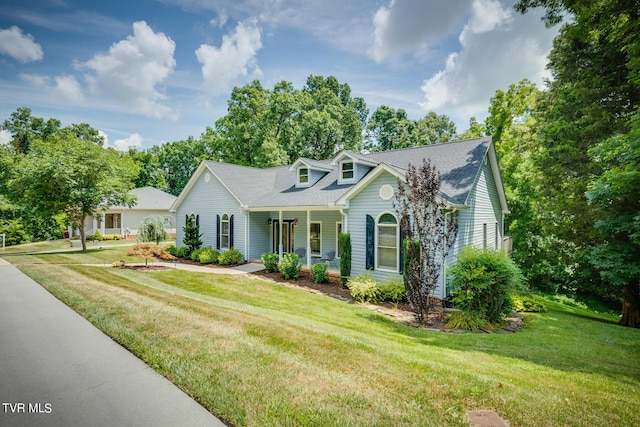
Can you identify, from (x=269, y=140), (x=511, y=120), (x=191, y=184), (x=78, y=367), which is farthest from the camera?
(x=269, y=140)

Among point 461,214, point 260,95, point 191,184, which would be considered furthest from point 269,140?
point 461,214

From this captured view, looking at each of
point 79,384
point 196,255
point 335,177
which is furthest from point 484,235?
point 196,255

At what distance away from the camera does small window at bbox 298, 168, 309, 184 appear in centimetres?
1726

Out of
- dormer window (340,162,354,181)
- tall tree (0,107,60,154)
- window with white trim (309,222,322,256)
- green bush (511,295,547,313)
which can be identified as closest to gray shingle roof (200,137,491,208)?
dormer window (340,162,354,181)

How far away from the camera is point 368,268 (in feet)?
38.9

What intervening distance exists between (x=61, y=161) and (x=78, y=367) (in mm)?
22159

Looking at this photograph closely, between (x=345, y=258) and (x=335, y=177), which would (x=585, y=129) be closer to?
(x=335, y=177)

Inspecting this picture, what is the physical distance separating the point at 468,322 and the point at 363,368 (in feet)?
18.3

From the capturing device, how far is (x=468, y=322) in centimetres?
843

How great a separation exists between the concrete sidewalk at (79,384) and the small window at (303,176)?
12.8 meters

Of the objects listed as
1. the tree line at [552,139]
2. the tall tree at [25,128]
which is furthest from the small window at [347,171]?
the tall tree at [25,128]

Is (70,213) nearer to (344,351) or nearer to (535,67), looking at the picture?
(344,351)

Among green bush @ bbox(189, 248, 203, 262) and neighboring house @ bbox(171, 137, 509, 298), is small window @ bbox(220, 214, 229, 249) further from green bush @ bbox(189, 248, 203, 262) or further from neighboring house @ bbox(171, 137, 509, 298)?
green bush @ bbox(189, 248, 203, 262)

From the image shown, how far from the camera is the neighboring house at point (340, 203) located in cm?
1158
